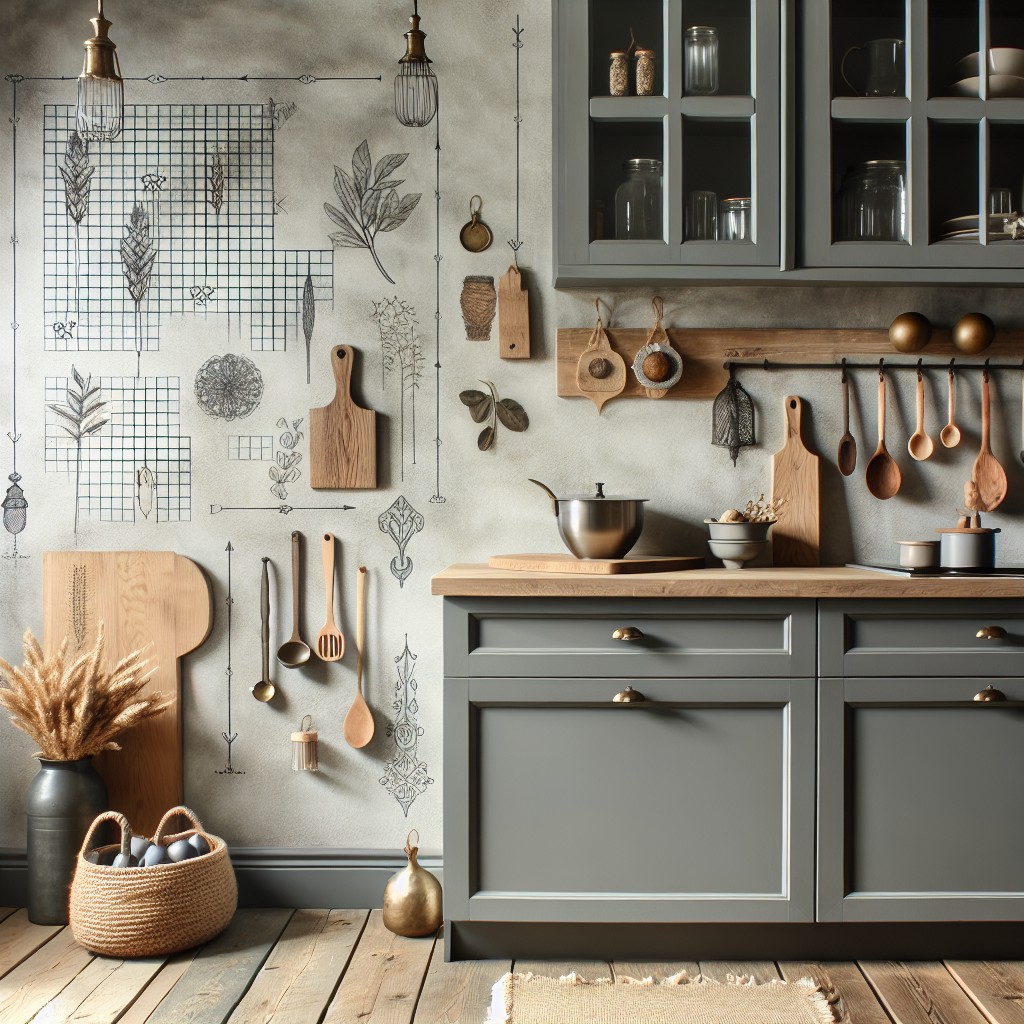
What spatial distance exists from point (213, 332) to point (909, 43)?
1.86 metres

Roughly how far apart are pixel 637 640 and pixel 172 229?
1.64 meters

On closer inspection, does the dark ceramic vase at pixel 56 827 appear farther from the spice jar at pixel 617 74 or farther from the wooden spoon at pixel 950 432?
the wooden spoon at pixel 950 432

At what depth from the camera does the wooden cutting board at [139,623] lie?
8.43 feet

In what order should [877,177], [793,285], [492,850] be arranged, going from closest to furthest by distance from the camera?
1. [492,850]
2. [877,177]
3. [793,285]

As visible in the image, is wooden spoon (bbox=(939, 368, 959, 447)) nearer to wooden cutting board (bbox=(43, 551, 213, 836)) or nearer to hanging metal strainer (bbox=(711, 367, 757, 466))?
hanging metal strainer (bbox=(711, 367, 757, 466))

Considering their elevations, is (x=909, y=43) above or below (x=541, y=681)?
above

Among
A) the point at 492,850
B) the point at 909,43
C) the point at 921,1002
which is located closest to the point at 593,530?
the point at 492,850

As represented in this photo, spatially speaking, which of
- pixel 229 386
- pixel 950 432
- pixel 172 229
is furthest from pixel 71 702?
pixel 950 432

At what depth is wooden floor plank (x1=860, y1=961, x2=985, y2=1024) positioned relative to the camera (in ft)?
6.37

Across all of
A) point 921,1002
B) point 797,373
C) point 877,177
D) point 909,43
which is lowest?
point 921,1002

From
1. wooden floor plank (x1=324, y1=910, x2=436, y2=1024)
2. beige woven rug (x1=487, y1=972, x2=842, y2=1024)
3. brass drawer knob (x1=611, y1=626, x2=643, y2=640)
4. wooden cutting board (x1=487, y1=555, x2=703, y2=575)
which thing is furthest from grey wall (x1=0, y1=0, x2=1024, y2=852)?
beige woven rug (x1=487, y1=972, x2=842, y2=1024)

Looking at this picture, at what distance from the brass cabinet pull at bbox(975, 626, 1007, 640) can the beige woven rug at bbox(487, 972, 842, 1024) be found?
2.69ft

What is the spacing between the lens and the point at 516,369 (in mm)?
2586

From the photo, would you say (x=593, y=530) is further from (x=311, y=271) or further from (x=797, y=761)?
(x=311, y=271)
